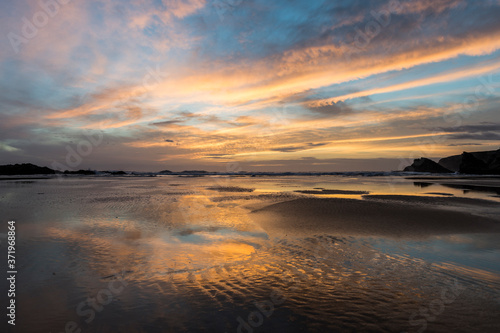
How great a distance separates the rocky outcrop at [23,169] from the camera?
9325 cm

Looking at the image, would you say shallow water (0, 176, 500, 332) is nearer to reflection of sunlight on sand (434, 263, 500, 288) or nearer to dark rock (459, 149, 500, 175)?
reflection of sunlight on sand (434, 263, 500, 288)

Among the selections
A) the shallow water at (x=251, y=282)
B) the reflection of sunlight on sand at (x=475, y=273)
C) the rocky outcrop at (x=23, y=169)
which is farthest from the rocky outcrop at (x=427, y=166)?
the rocky outcrop at (x=23, y=169)

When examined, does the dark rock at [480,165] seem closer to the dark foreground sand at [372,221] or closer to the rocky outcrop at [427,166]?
the rocky outcrop at [427,166]

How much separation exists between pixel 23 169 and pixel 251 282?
12496cm

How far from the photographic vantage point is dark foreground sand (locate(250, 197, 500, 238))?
1321 cm

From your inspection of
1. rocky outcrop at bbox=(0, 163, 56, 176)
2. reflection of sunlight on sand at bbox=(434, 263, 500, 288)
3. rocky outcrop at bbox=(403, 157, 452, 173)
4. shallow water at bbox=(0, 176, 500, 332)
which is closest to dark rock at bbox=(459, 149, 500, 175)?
rocky outcrop at bbox=(403, 157, 452, 173)

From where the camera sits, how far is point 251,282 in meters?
7.24

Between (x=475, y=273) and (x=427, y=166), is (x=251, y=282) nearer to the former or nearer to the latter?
(x=475, y=273)

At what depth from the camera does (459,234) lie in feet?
41.2

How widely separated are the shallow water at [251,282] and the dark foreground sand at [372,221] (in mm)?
1183

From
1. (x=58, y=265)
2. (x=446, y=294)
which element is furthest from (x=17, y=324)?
(x=446, y=294)

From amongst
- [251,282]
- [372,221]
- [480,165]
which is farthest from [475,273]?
[480,165]

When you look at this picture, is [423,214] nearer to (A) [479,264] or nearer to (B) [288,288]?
(A) [479,264]

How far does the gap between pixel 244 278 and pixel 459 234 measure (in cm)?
1119
